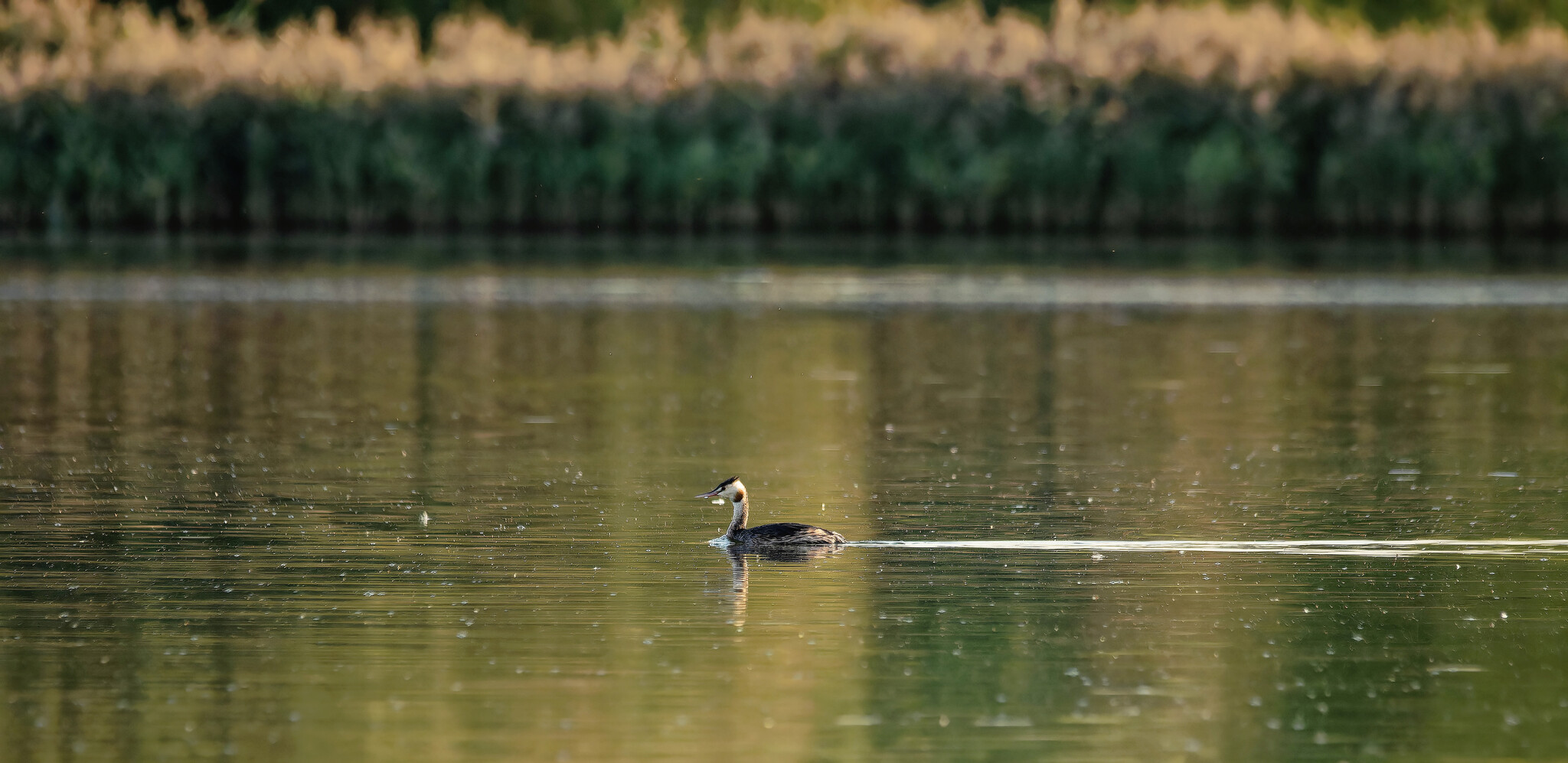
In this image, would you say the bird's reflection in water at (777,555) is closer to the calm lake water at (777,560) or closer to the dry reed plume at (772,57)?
Result: the calm lake water at (777,560)

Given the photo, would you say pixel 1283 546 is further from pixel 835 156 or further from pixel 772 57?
pixel 772 57

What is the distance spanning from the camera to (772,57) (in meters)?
44.7

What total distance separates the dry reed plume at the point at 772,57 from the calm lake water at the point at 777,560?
16.8 meters

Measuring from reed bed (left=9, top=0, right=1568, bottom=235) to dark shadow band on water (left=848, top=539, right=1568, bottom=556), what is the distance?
28.8 m

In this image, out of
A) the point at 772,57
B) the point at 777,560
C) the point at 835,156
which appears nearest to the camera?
the point at 777,560

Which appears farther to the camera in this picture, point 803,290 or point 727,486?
point 803,290

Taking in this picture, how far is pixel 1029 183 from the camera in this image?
42.5 meters

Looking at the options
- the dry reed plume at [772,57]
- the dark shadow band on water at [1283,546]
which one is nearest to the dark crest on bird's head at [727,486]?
the dark shadow band on water at [1283,546]

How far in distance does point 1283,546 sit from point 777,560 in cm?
225

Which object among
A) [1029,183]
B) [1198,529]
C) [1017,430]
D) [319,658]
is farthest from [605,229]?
[319,658]

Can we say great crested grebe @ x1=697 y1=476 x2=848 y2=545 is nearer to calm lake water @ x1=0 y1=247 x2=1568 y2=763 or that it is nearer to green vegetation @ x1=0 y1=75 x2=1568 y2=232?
calm lake water @ x1=0 y1=247 x2=1568 y2=763

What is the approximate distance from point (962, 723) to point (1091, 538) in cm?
444

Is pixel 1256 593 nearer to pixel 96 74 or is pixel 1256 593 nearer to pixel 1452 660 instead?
pixel 1452 660

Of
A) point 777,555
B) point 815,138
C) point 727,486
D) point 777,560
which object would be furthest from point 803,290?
point 777,560
